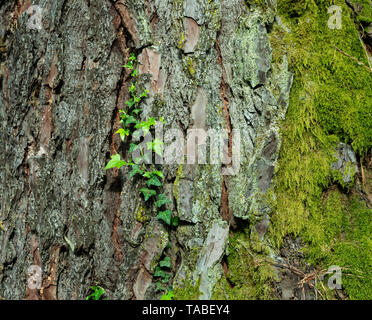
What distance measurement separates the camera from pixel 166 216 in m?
2.62

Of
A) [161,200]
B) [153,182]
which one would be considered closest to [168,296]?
[161,200]

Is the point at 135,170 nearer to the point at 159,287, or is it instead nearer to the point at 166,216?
A: the point at 166,216

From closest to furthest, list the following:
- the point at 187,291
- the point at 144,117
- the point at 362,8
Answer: the point at 187,291 < the point at 144,117 < the point at 362,8

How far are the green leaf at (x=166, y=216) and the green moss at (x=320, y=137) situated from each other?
89 cm

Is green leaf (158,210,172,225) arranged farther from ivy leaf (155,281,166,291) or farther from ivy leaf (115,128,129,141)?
ivy leaf (115,128,129,141)

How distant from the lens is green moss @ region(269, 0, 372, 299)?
104 inches

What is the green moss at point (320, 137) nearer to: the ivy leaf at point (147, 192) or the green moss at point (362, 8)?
the green moss at point (362, 8)

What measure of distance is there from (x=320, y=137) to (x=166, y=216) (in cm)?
150

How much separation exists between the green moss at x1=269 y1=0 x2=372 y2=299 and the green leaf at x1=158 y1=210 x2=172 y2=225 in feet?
2.91

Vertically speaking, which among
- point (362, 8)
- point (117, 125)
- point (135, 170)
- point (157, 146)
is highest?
point (362, 8)

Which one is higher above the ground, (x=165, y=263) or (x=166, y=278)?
(x=165, y=263)

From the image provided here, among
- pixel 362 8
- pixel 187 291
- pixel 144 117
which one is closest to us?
pixel 187 291

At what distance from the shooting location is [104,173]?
2.67m

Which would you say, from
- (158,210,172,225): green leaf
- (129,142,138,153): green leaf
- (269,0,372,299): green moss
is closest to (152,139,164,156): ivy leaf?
(129,142,138,153): green leaf
